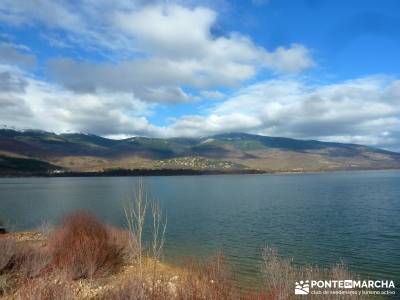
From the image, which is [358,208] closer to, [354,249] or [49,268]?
[354,249]

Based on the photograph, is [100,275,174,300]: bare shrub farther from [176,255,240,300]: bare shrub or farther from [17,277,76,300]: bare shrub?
[17,277,76,300]: bare shrub

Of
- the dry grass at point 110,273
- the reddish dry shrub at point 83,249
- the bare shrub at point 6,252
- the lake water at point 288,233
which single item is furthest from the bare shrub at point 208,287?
the lake water at point 288,233

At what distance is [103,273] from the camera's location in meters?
21.9

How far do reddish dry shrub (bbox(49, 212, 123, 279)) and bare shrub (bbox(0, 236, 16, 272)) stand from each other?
211 cm

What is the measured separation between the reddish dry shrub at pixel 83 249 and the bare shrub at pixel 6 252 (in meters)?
2.11

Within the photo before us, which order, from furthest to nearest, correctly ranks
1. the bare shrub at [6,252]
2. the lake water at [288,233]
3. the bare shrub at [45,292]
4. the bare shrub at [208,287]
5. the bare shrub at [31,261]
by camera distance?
the lake water at [288,233] → the bare shrub at [6,252] → the bare shrub at [31,261] → the bare shrub at [208,287] → the bare shrub at [45,292]

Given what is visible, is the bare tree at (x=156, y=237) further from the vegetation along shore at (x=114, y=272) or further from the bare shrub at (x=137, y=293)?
the bare shrub at (x=137, y=293)

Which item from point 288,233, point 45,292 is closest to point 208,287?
point 45,292

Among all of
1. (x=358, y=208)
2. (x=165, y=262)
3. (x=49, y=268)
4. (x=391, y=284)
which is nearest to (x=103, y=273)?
(x=49, y=268)

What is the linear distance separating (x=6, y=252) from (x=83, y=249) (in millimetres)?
3737

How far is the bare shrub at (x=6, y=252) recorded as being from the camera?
19747 mm

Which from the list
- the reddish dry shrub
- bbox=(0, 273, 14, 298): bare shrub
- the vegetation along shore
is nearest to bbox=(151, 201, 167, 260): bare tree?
the vegetation along shore

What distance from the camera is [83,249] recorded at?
2155 cm

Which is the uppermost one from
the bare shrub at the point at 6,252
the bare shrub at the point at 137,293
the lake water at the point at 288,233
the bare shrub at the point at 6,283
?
the bare shrub at the point at 137,293
